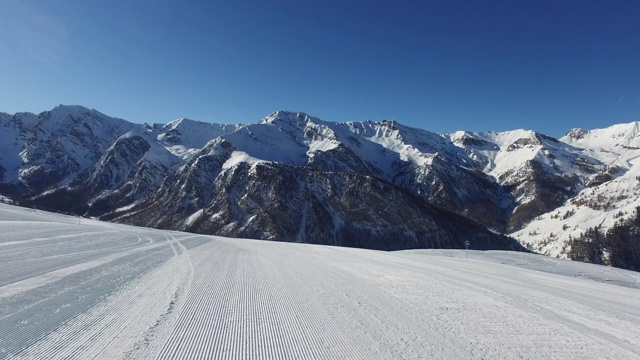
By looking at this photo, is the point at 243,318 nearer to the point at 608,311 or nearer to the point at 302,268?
the point at 302,268

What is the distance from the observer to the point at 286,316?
6.12 meters

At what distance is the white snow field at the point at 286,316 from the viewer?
4.66m

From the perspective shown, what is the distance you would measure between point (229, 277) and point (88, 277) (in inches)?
125

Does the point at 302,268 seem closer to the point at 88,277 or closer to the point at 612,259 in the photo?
the point at 88,277

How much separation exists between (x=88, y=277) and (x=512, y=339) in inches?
339

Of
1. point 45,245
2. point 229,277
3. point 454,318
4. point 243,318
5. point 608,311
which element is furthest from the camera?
point 45,245

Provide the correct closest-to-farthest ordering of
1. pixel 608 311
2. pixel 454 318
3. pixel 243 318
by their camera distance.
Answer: pixel 243 318 < pixel 454 318 < pixel 608 311

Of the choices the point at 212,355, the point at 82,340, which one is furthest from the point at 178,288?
the point at 212,355

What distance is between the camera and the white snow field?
4660 mm

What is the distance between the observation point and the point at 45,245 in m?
13.3

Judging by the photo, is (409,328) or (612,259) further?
(612,259)

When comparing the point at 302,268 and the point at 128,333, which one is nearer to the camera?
the point at 128,333

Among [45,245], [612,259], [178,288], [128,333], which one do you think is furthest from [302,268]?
[612,259]

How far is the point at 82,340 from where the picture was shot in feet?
15.1
